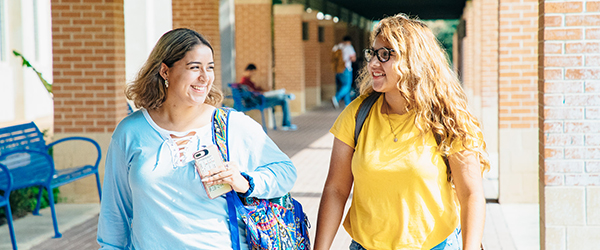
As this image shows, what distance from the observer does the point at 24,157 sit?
20.8 ft

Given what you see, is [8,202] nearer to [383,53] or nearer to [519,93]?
[383,53]

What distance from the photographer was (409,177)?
2.31 meters

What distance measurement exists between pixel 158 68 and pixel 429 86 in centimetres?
95

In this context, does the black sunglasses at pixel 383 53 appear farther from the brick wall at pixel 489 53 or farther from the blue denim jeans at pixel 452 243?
the brick wall at pixel 489 53

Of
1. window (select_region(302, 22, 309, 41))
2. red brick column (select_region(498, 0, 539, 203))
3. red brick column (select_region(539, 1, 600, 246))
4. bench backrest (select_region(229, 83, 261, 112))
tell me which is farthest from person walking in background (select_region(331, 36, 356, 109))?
red brick column (select_region(539, 1, 600, 246))

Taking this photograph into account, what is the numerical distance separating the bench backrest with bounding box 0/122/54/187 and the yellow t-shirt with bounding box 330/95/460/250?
12.9 feet

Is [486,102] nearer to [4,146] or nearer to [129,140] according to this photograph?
[4,146]

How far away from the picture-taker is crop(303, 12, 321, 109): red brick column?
70.8 feet

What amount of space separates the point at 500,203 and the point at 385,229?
16.7 feet

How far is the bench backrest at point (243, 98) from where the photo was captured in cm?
1312

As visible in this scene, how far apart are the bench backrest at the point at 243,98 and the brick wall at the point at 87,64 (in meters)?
5.64

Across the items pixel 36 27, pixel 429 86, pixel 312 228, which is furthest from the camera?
pixel 36 27

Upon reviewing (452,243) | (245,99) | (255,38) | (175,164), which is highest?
(255,38)

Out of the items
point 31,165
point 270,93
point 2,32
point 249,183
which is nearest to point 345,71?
point 270,93
